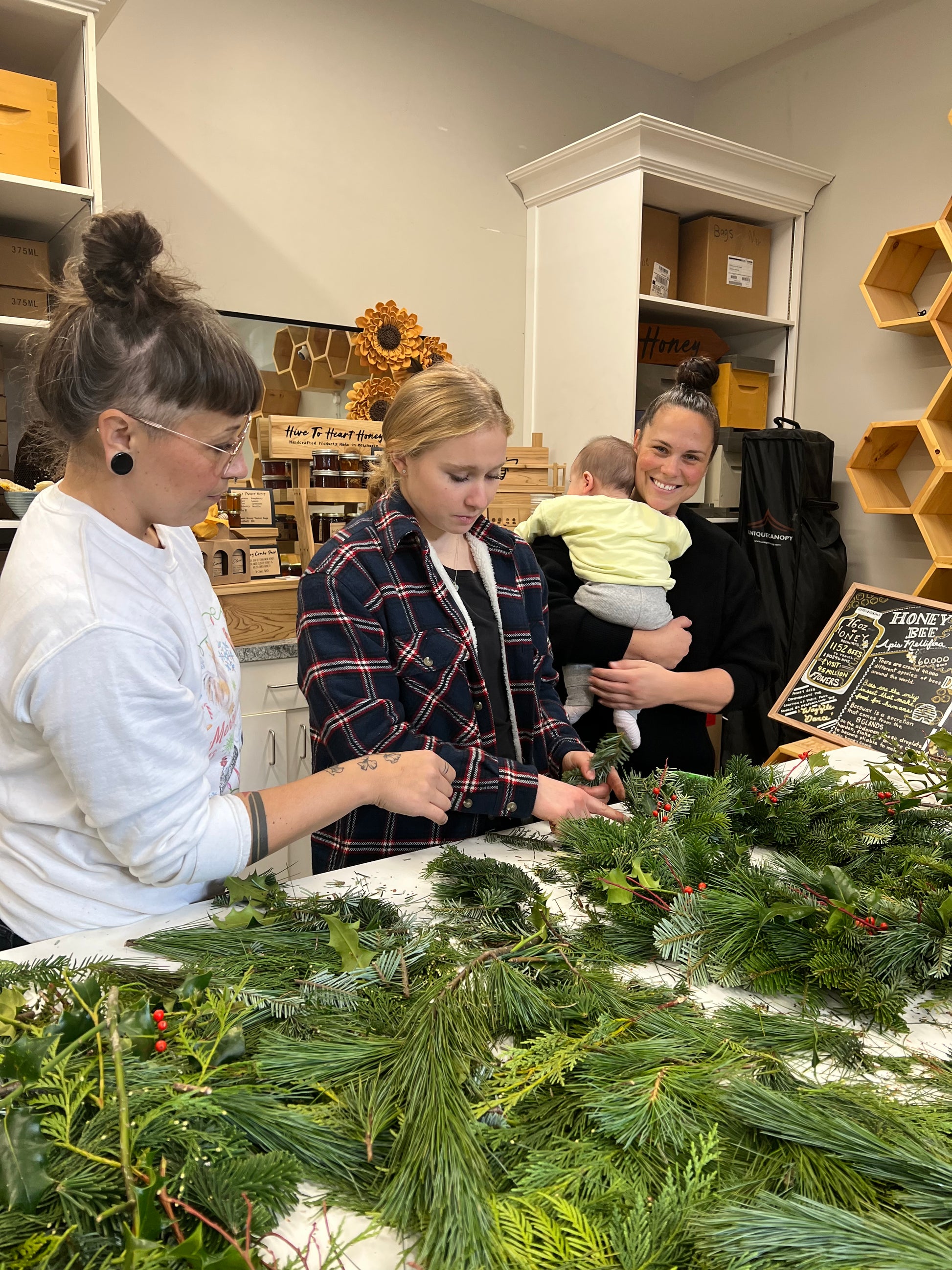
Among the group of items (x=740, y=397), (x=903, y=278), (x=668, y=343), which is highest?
(x=903, y=278)

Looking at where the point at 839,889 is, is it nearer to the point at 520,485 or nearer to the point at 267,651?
the point at 267,651

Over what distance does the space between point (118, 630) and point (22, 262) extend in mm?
2115

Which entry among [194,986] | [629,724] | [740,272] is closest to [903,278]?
[740,272]

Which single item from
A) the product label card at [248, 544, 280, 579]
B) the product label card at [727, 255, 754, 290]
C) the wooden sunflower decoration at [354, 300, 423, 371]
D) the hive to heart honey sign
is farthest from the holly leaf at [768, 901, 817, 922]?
the product label card at [727, 255, 754, 290]

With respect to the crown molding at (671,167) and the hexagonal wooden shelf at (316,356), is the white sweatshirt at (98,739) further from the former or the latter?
the crown molding at (671,167)

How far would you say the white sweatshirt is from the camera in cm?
92

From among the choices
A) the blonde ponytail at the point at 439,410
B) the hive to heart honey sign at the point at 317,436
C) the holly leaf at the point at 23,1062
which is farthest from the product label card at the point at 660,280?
the holly leaf at the point at 23,1062

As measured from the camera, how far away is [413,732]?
144 centimetres

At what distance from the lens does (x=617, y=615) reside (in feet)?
6.59

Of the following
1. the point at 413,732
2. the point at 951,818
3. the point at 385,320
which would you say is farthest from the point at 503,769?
the point at 385,320

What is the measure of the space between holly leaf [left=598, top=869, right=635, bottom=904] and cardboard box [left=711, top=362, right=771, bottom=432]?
3.07 m

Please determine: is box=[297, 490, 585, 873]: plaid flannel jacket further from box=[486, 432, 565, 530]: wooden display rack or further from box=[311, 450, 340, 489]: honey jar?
box=[486, 432, 565, 530]: wooden display rack

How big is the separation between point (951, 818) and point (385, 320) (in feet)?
8.40

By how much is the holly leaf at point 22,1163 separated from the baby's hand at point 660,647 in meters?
1.58
